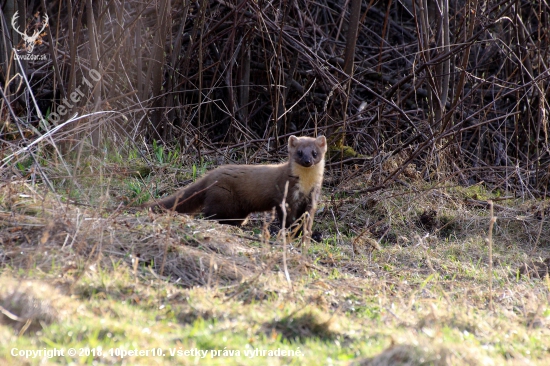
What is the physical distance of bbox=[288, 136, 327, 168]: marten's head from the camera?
23.4ft

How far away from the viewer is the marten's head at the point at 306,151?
23.4 feet

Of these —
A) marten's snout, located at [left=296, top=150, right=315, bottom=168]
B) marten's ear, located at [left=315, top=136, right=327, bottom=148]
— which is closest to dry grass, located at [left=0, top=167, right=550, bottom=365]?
marten's snout, located at [left=296, top=150, right=315, bottom=168]

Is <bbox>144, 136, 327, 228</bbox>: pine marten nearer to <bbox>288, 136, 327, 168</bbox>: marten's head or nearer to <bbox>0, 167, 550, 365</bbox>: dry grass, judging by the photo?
<bbox>288, 136, 327, 168</bbox>: marten's head

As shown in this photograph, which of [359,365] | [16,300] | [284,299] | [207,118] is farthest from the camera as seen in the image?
[207,118]

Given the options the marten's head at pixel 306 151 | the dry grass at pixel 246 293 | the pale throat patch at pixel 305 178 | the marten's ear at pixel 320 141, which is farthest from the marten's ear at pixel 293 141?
the dry grass at pixel 246 293

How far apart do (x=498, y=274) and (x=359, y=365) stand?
304 centimetres

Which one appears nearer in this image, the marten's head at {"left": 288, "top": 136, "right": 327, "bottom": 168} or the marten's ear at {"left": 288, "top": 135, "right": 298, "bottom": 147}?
the marten's head at {"left": 288, "top": 136, "right": 327, "bottom": 168}

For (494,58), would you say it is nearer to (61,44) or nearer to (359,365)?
(61,44)

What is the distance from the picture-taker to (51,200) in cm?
555

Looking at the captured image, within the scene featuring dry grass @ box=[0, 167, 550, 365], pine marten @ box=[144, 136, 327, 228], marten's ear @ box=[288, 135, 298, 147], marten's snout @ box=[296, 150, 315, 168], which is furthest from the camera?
marten's ear @ box=[288, 135, 298, 147]

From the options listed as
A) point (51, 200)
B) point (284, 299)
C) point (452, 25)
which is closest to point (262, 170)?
point (51, 200)

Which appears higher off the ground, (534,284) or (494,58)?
(494,58)

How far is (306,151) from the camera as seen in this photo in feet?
23.7

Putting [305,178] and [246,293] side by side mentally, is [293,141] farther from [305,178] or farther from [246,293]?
[246,293]
